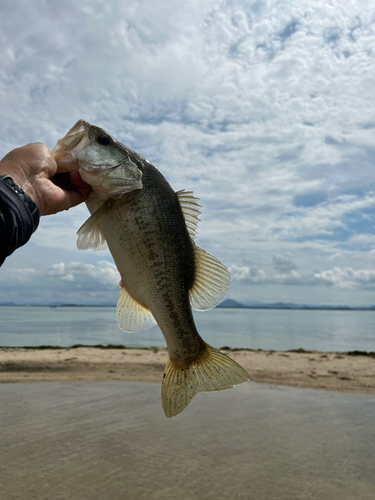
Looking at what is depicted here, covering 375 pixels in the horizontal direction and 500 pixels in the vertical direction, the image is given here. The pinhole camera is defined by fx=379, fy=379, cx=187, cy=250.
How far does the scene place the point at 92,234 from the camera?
2516 millimetres

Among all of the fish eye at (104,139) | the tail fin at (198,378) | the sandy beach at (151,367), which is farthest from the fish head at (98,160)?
the sandy beach at (151,367)

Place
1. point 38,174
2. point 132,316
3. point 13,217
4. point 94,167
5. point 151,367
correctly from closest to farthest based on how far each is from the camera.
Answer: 1. point 13,217
2. point 38,174
3. point 94,167
4. point 132,316
5. point 151,367

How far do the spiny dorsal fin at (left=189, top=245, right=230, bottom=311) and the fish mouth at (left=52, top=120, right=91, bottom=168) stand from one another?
3.29 feet

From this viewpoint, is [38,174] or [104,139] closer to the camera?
[38,174]

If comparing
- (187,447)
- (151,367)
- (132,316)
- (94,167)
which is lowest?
(187,447)

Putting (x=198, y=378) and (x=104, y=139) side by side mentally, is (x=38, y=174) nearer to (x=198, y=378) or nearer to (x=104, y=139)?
(x=104, y=139)

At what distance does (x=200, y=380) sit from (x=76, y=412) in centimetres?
683

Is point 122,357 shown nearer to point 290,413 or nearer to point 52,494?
point 290,413

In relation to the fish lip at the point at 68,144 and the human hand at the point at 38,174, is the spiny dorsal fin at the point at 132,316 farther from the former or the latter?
the fish lip at the point at 68,144

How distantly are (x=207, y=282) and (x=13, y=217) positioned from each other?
139cm

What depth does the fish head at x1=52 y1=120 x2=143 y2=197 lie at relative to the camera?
2324 millimetres

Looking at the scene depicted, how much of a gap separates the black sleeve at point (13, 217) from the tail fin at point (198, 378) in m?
1.31

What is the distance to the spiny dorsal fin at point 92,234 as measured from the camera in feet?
7.86

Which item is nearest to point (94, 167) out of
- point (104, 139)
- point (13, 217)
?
point (104, 139)
